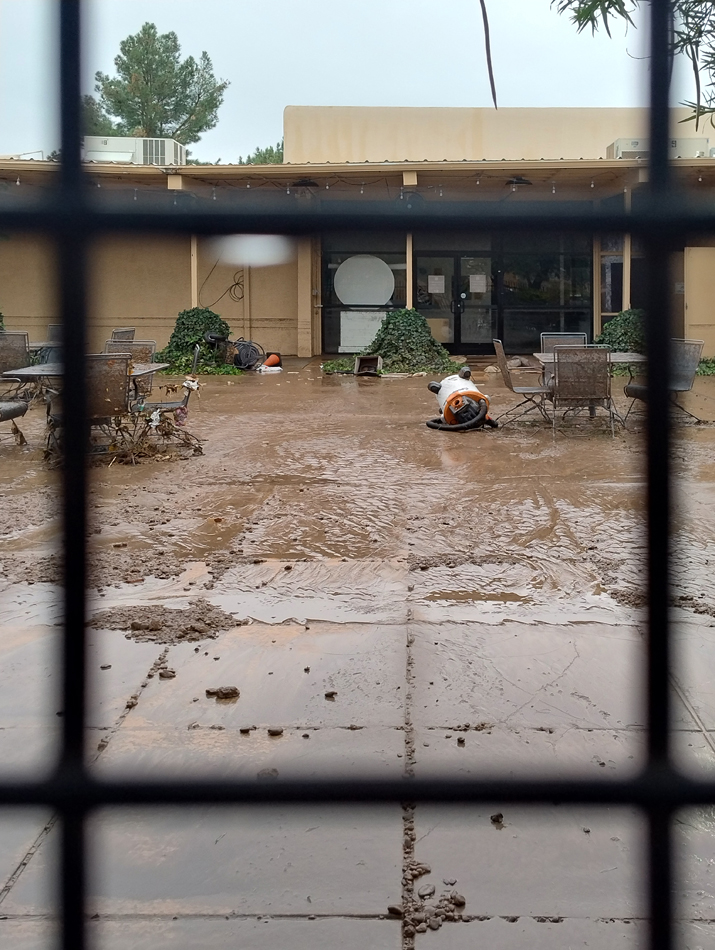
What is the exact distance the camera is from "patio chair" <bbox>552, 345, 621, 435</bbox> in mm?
10477

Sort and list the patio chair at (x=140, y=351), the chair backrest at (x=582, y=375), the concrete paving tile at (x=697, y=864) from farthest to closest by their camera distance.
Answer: the patio chair at (x=140, y=351)
the chair backrest at (x=582, y=375)
the concrete paving tile at (x=697, y=864)

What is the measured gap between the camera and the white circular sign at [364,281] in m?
21.9

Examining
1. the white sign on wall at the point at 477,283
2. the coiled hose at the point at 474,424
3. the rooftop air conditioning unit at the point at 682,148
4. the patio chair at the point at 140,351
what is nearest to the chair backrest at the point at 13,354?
the patio chair at the point at 140,351

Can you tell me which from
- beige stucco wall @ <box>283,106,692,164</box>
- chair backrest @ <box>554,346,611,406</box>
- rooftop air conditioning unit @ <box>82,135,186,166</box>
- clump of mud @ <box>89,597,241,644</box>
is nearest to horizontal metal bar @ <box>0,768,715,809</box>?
clump of mud @ <box>89,597,241,644</box>

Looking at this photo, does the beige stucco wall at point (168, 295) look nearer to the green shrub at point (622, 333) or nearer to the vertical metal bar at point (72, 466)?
the green shrub at point (622, 333)

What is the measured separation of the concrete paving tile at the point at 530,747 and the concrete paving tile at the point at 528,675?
0.08 m

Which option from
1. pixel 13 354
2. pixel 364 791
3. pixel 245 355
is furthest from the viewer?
pixel 245 355

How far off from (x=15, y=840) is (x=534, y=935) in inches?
55.8

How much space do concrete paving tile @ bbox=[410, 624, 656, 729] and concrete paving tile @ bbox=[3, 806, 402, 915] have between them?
2.73 feet

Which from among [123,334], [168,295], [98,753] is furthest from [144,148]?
[98,753]

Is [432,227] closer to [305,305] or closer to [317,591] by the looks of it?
[317,591]

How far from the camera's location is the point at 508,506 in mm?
7219

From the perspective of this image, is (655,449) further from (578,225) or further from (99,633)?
(99,633)

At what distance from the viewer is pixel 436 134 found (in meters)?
22.5
